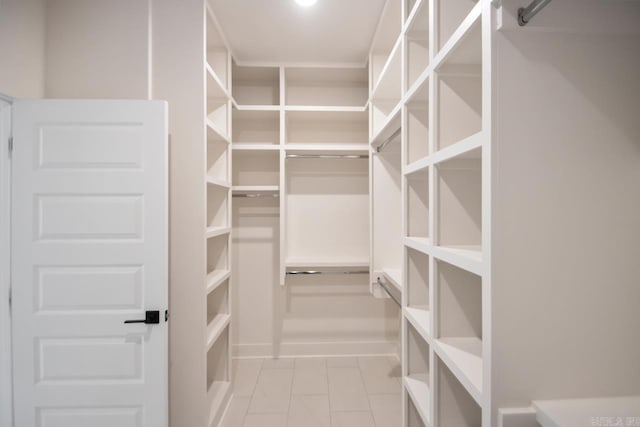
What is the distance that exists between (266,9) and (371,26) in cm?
73

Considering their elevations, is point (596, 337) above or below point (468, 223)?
below

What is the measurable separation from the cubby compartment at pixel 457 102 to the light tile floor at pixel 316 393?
194 cm

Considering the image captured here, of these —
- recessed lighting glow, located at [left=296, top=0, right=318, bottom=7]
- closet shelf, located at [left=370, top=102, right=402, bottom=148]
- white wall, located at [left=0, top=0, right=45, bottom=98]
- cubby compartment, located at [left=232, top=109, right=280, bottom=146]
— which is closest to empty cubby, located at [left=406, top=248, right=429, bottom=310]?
closet shelf, located at [left=370, top=102, right=402, bottom=148]

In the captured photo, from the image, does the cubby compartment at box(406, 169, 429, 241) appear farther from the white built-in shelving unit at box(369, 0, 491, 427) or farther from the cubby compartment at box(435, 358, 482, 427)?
the cubby compartment at box(435, 358, 482, 427)

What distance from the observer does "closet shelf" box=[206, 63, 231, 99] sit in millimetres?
2015

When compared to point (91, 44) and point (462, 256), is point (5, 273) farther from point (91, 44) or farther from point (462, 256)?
point (462, 256)

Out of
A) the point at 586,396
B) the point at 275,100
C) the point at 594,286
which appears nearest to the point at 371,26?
the point at 275,100

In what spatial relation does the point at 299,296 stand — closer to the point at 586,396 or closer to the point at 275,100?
the point at 275,100

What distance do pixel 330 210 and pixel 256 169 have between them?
80 cm

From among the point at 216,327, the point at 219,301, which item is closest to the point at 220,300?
the point at 219,301

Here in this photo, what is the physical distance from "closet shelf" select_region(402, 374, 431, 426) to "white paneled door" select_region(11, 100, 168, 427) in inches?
48.1

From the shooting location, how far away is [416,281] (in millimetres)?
1463

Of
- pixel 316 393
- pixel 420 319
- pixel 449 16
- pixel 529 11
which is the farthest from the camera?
pixel 316 393

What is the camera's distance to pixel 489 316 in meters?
0.78
